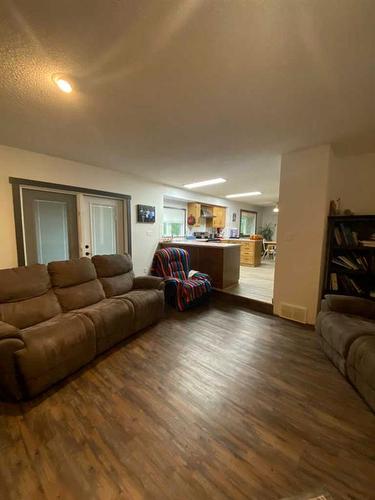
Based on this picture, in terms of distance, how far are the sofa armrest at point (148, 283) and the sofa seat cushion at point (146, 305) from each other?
0.11 m

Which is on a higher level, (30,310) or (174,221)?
(174,221)

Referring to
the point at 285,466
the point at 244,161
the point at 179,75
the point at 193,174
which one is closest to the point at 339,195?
the point at 244,161

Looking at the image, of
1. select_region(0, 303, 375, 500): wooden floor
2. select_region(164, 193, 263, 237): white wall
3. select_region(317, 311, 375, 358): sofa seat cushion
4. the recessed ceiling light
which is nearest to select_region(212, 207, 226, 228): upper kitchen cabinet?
select_region(164, 193, 263, 237): white wall

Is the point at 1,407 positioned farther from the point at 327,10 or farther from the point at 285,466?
the point at 327,10

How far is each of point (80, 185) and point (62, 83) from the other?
84.5 inches

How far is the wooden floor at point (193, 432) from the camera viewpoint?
3.68 ft

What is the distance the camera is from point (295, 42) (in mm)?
1176

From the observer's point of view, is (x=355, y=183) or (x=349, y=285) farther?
(x=355, y=183)

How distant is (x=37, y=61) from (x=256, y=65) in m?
1.43

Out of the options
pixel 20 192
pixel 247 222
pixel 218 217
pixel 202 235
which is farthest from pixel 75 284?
pixel 247 222

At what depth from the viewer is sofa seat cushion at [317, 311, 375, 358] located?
6.15ft

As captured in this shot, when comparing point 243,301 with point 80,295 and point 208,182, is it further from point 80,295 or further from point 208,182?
point 208,182

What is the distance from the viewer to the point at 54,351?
5.74 ft

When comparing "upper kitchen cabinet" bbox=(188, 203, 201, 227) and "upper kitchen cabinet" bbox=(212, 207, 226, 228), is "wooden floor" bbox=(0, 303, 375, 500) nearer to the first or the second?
"upper kitchen cabinet" bbox=(188, 203, 201, 227)
